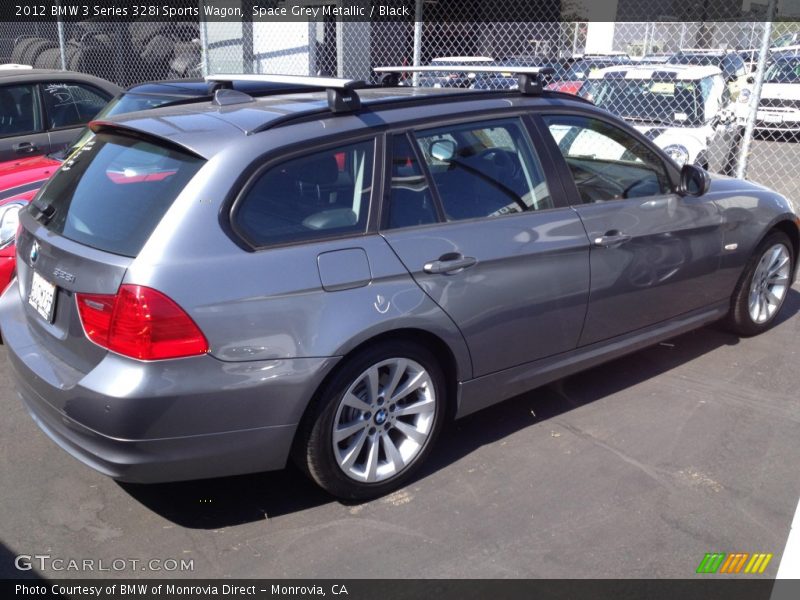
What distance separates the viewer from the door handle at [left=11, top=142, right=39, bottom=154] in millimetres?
6918

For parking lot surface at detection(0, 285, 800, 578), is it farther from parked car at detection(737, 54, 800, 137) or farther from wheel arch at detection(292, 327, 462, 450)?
parked car at detection(737, 54, 800, 137)

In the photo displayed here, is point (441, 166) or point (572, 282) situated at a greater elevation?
point (441, 166)

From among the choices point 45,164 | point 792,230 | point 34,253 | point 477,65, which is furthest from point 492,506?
point 477,65

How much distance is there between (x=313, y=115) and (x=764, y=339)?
12.3 feet

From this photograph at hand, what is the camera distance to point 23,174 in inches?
214

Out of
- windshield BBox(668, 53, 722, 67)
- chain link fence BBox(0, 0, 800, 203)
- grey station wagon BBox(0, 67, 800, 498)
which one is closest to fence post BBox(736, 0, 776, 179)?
chain link fence BBox(0, 0, 800, 203)

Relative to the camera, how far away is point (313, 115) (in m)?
3.42

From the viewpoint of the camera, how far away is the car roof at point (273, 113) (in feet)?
10.6

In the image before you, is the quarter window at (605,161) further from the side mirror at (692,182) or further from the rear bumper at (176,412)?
the rear bumper at (176,412)

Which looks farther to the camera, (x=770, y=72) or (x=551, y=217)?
(x=770, y=72)

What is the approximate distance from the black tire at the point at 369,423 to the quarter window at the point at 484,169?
71cm

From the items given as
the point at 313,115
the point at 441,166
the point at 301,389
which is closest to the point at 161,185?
the point at 313,115

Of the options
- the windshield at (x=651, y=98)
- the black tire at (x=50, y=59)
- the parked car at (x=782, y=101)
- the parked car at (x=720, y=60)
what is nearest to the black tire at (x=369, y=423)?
the windshield at (x=651, y=98)

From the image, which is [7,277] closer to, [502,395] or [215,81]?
[215,81]
